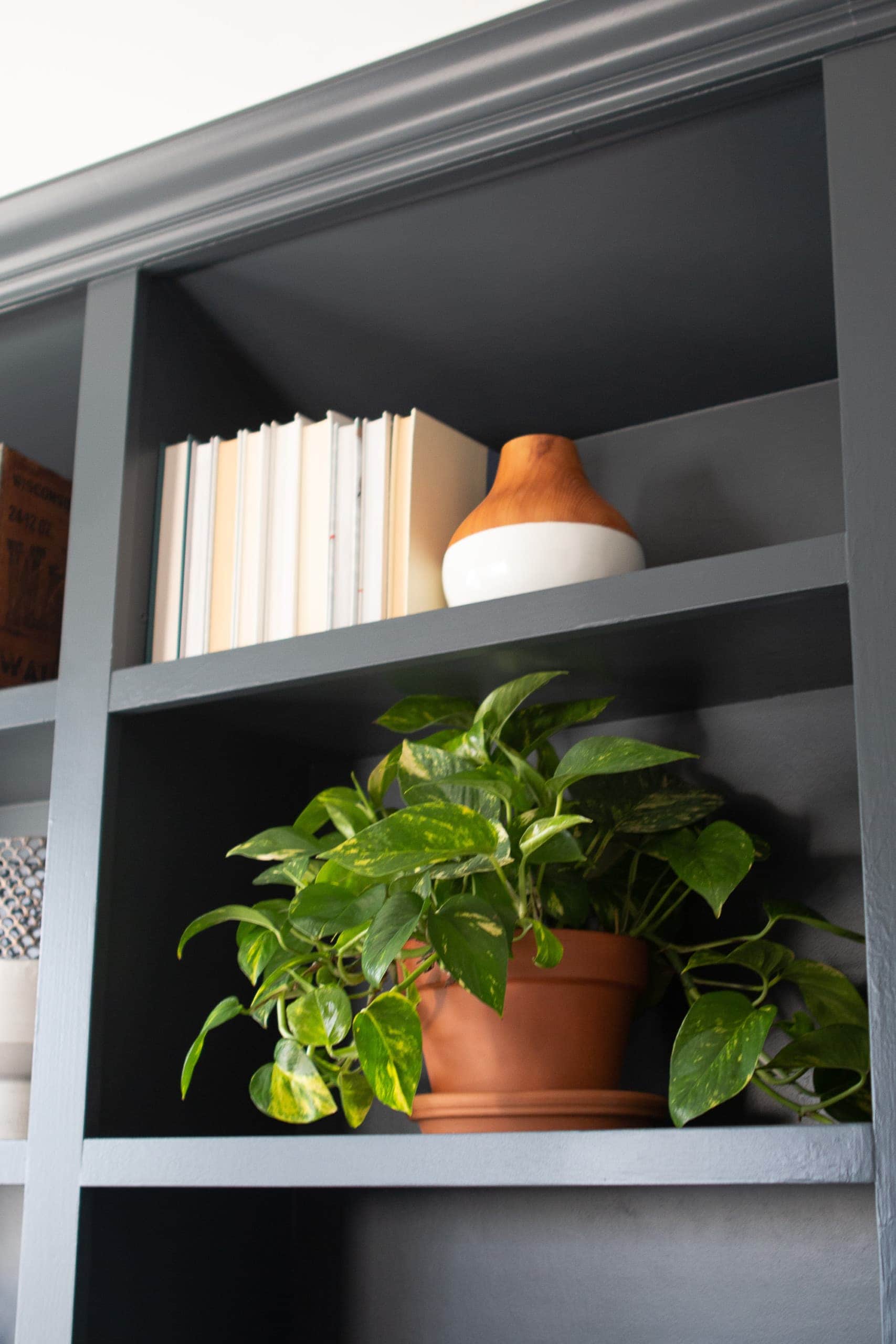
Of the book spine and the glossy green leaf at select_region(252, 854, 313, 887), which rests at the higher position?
the book spine

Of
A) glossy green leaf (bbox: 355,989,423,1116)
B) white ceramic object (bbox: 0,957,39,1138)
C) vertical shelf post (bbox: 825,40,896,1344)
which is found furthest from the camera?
white ceramic object (bbox: 0,957,39,1138)

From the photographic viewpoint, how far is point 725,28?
991 mm

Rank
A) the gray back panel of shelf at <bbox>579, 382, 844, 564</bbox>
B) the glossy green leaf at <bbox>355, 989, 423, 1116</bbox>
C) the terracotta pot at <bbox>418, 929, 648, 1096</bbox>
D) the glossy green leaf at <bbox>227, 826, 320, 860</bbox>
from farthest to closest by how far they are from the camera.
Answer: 1. the gray back panel of shelf at <bbox>579, 382, 844, 564</bbox>
2. the glossy green leaf at <bbox>227, 826, 320, 860</bbox>
3. the terracotta pot at <bbox>418, 929, 648, 1096</bbox>
4. the glossy green leaf at <bbox>355, 989, 423, 1116</bbox>

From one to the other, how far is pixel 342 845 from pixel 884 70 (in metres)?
0.68

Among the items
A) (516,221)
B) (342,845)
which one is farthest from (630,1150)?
(516,221)

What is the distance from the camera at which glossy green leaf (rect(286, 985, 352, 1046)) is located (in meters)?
1.01

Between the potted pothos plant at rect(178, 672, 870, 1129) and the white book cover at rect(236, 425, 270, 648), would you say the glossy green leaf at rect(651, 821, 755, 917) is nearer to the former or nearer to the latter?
the potted pothos plant at rect(178, 672, 870, 1129)

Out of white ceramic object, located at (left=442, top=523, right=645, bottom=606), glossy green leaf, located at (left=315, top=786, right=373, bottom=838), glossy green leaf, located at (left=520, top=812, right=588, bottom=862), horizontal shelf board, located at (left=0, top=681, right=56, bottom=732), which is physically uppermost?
white ceramic object, located at (left=442, top=523, right=645, bottom=606)

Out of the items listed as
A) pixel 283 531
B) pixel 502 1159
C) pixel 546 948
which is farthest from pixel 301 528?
pixel 502 1159

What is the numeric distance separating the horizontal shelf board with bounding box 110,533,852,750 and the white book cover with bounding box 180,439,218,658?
0.05m

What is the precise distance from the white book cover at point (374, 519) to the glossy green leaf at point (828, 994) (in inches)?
18.2

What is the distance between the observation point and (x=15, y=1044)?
121cm

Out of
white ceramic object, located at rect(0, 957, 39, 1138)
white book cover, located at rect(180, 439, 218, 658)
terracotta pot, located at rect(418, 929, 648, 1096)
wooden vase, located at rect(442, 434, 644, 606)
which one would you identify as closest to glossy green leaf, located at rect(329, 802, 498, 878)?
terracotta pot, located at rect(418, 929, 648, 1096)

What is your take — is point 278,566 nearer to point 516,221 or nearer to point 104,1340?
point 516,221
